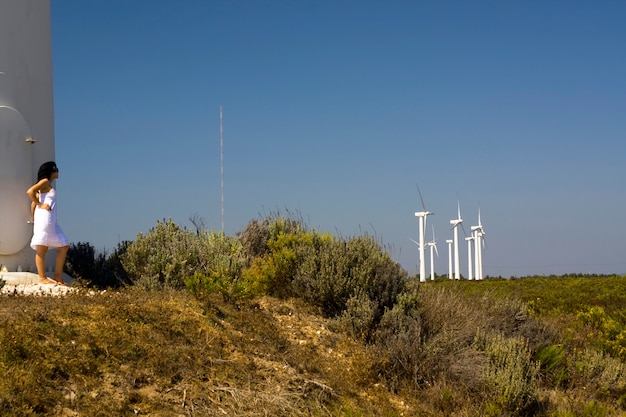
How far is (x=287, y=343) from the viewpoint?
9.73m

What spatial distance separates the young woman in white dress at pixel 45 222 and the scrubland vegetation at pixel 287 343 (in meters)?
1.31

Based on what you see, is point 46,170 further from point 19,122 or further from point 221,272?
point 221,272

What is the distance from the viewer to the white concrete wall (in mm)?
12828

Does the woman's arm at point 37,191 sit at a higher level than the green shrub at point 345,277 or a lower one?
higher

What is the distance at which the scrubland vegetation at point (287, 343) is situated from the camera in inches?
301

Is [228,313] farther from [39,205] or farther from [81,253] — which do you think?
[81,253]

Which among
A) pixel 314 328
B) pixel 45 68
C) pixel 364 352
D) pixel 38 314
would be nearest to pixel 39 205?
pixel 45 68

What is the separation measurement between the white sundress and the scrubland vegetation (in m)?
1.37

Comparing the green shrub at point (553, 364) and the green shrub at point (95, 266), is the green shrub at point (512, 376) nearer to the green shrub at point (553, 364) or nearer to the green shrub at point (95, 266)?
the green shrub at point (553, 364)

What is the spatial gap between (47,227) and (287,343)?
5280 millimetres

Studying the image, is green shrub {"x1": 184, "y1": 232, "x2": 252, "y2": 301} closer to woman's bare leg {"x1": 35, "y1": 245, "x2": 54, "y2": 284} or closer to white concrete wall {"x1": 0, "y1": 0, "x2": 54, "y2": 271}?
woman's bare leg {"x1": 35, "y1": 245, "x2": 54, "y2": 284}

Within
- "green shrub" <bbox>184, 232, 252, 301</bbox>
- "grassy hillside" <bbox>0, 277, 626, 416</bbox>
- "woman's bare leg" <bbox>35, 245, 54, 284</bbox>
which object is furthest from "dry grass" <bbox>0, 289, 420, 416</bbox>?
"woman's bare leg" <bbox>35, 245, 54, 284</bbox>

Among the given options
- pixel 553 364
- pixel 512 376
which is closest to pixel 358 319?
pixel 512 376

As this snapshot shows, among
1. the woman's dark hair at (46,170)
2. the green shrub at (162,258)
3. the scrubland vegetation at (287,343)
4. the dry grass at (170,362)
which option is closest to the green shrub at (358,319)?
the scrubland vegetation at (287,343)
